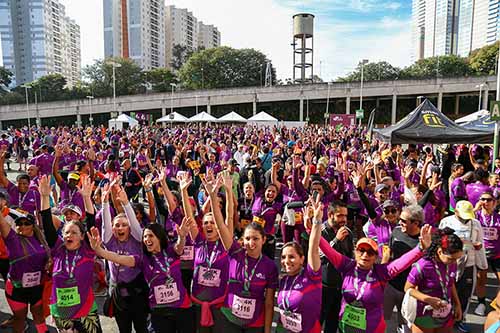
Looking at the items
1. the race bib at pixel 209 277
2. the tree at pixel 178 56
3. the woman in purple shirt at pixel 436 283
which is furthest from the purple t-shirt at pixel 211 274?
the tree at pixel 178 56

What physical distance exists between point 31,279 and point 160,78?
7024 cm

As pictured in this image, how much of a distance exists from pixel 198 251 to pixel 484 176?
16.1 ft

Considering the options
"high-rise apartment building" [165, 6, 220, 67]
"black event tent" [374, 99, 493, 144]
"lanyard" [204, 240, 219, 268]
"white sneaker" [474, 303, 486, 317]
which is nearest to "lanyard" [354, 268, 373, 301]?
"lanyard" [204, 240, 219, 268]

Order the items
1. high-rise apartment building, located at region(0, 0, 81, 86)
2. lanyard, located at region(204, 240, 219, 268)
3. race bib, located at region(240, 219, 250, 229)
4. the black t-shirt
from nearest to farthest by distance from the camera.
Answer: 1. lanyard, located at region(204, 240, 219, 268)
2. the black t-shirt
3. race bib, located at region(240, 219, 250, 229)
4. high-rise apartment building, located at region(0, 0, 81, 86)

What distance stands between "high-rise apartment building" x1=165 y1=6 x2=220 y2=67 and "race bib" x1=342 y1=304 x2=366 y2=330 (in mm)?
118277

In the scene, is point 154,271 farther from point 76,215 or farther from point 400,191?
point 400,191

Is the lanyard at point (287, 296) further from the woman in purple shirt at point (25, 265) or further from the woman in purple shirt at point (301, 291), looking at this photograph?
the woman in purple shirt at point (25, 265)

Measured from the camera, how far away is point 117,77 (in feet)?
221

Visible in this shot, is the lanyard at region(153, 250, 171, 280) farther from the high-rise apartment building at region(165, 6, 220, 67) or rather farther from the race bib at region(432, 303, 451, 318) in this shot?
the high-rise apartment building at region(165, 6, 220, 67)

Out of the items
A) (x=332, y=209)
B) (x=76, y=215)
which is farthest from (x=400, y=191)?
(x=76, y=215)

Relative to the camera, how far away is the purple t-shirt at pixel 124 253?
348cm

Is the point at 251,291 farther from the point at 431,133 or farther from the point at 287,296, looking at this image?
the point at 431,133

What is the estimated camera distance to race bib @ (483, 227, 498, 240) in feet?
15.2

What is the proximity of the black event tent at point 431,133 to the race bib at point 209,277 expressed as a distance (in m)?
7.21
